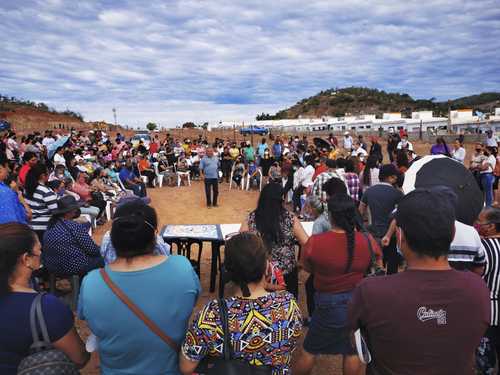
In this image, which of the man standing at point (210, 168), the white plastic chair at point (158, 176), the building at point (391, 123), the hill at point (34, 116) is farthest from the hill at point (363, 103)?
the man standing at point (210, 168)

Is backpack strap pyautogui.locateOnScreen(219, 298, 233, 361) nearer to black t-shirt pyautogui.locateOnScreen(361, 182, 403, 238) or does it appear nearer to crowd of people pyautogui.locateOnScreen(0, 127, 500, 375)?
crowd of people pyautogui.locateOnScreen(0, 127, 500, 375)

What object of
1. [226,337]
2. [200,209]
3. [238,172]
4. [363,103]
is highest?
[363,103]

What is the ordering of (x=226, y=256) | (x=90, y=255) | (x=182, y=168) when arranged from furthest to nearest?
(x=182, y=168) → (x=90, y=255) → (x=226, y=256)

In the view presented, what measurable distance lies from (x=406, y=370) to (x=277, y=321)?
566 mm

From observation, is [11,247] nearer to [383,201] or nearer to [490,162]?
[383,201]

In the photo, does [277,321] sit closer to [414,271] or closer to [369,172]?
[414,271]

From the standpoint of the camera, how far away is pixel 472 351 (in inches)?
59.6

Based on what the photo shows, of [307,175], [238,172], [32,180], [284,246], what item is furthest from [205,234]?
[238,172]

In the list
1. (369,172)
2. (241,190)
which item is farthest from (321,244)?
(241,190)

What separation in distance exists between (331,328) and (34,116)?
5169cm

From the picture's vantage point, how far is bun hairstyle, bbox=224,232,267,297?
1764 mm

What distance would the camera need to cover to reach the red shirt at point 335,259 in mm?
2461

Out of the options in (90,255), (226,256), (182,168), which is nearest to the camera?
(226,256)

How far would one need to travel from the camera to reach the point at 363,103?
94.6 metres
